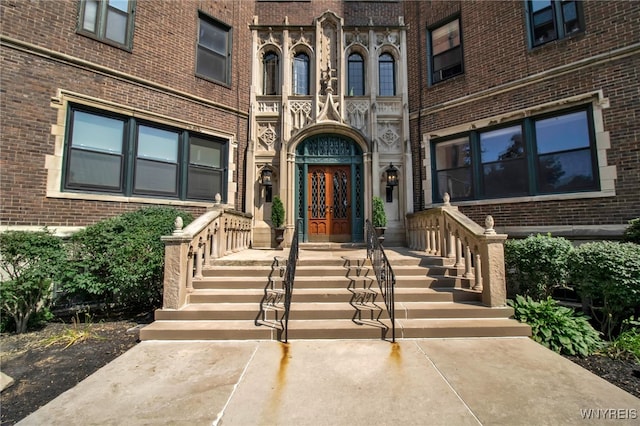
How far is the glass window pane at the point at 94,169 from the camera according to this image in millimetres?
6691

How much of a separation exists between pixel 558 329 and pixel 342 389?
11.8 ft

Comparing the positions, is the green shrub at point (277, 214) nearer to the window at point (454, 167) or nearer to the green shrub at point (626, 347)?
the window at point (454, 167)

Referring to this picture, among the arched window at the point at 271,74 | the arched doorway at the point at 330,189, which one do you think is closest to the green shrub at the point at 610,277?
the arched doorway at the point at 330,189

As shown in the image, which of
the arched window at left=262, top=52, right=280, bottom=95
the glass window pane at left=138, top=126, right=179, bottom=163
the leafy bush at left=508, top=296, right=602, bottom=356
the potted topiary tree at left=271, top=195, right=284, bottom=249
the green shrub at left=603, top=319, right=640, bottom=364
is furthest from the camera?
the arched window at left=262, top=52, right=280, bottom=95

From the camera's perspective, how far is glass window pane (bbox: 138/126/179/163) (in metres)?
7.74

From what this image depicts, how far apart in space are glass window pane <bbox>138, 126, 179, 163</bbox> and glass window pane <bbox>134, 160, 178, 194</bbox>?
0.66 feet

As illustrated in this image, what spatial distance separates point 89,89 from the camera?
693 centimetres

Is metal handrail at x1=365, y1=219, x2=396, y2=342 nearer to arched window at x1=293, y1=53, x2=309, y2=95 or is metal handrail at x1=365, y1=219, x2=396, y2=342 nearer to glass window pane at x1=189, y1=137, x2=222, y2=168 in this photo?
glass window pane at x1=189, y1=137, x2=222, y2=168

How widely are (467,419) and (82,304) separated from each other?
23.7 ft

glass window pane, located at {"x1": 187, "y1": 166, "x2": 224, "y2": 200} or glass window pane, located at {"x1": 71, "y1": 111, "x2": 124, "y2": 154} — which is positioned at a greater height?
glass window pane, located at {"x1": 71, "y1": 111, "x2": 124, "y2": 154}

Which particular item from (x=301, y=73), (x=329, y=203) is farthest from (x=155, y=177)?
(x=301, y=73)

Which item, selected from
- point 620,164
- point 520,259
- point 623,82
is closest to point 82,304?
point 520,259

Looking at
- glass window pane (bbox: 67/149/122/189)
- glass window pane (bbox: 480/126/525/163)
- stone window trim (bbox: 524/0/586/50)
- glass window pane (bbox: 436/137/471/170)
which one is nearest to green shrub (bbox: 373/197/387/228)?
glass window pane (bbox: 436/137/471/170)

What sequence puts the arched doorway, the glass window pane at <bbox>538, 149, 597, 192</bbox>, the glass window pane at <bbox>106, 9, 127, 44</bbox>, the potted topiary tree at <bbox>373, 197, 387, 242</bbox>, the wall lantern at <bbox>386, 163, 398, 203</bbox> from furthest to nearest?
the arched doorway < the wall lantern at <bbox>386, 163, 398, 203</bbox> < the potted topiary tree at <bbox>373, 197, 387, 242</bbox> < the glass window pane at <bbox>106, 9, 127, 44</bbox> < the glass window pane at <bbox>538, 149, 597, 192</bbox>
